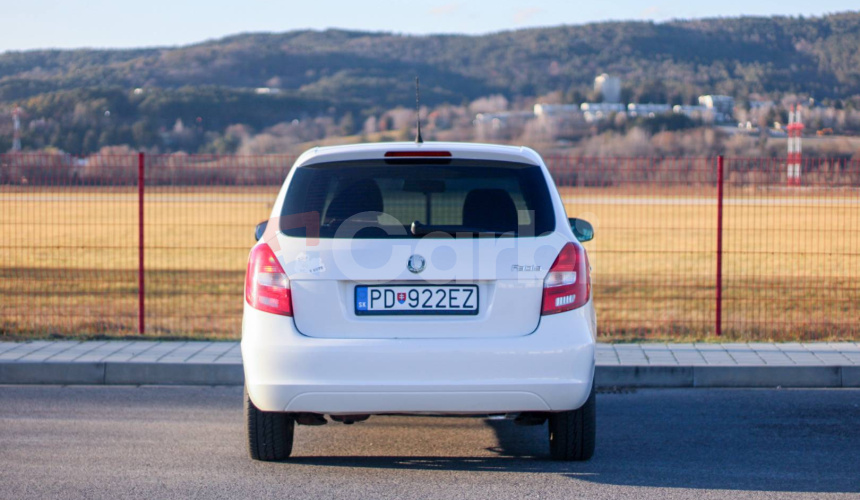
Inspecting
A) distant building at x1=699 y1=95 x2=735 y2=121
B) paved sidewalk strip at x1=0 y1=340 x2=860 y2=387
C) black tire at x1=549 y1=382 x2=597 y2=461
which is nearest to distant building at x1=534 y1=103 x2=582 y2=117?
distant building at x1=699 y1=95 x2=735 y2=121

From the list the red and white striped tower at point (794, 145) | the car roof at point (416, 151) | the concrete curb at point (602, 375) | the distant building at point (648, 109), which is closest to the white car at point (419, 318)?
the car roof at point (416, 151)

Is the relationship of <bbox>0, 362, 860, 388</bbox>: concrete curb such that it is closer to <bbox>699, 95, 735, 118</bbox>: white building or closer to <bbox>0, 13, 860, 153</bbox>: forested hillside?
<bbox>0, 13, 860, 153</bbox>: forested hillside

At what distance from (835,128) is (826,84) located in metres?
12.1

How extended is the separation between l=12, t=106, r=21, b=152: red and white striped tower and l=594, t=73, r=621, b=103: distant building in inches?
1300

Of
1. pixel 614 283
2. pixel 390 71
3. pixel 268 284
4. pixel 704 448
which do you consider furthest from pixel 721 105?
pixel 390 71

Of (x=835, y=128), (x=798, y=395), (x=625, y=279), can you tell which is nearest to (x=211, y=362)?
(x=798, y=395)

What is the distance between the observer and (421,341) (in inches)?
178

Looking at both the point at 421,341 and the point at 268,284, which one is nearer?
the point at 421,341

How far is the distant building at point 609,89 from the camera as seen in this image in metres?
52.4

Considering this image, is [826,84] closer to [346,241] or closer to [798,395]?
[798,395]

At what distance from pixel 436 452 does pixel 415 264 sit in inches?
60.4

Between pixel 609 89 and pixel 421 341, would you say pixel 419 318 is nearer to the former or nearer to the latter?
pixel 421 341

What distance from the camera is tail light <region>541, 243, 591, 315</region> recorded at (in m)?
4.62

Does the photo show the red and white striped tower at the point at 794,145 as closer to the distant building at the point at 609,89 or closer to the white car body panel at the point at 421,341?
the white car body panel at the point at 421,341
